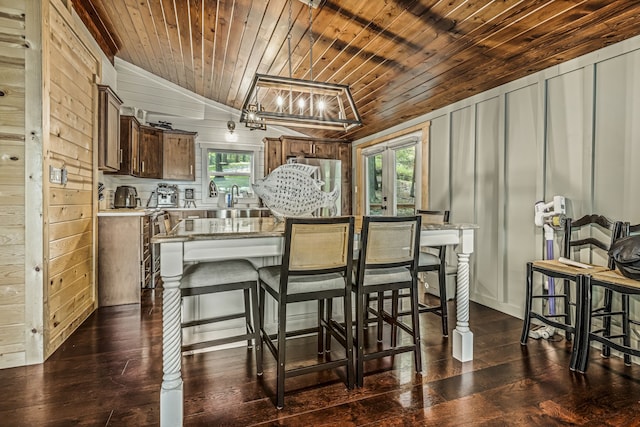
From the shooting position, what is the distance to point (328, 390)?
1939 mm

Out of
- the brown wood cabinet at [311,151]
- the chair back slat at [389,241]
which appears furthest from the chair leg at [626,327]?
the brown wood cabinet at [311,151]

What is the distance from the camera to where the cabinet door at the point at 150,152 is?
496cm

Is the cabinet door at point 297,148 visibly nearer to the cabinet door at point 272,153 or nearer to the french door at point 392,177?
the cabinet door at point 272,153

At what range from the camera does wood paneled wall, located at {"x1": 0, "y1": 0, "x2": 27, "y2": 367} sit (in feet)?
7.04

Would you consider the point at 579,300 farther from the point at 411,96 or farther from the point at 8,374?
the point at 8,374

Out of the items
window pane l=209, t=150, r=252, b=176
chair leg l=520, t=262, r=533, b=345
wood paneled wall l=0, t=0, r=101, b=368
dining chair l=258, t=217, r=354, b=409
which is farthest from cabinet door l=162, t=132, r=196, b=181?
chair leg l=520, t=262, r=533, b=345

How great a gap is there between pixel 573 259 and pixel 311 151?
3990mm

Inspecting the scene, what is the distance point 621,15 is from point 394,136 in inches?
114

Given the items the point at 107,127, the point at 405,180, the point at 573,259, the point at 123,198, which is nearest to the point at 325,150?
the point at 405,180

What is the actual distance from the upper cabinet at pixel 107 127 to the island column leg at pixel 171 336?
2434 millimetres

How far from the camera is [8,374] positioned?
6.89 ft

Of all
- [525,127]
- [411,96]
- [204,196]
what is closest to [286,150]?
[204,196]

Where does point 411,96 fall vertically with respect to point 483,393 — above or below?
above

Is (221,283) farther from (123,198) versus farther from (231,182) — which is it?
(231,182)
